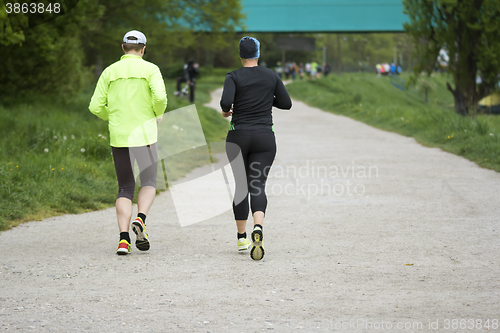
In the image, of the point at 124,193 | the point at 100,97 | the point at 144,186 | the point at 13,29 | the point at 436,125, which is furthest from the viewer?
the point at 436,125

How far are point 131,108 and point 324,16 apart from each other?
43223 millimetres

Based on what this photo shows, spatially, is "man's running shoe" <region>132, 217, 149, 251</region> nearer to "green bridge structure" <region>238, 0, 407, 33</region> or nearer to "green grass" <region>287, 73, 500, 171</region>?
"green grass" <region>287, 73, 500, 171</region>

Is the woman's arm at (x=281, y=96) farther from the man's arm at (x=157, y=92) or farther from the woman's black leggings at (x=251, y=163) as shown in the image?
the man's arm at (x=157, y=92)

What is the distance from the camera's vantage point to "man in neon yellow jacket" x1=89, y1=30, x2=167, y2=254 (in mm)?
5514

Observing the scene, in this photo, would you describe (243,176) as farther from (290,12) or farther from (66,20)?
(290,12)

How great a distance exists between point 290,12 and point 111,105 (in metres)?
43.4

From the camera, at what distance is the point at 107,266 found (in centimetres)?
516

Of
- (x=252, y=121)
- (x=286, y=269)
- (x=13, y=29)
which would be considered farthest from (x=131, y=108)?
(x=13, y=29)

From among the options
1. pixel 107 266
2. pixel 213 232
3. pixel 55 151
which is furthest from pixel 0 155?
pixel 107 266

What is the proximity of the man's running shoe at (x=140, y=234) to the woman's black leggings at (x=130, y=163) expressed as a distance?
295mm

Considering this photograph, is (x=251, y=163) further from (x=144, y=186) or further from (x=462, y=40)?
(x=462, y=40)

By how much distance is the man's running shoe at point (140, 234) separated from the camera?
549 centimetres

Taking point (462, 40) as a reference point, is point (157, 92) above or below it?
below

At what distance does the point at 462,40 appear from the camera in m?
18.4
